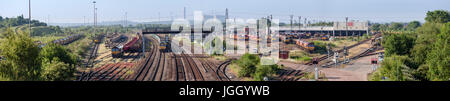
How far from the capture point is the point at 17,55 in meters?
8.65

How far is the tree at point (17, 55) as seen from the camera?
8586 millimetres

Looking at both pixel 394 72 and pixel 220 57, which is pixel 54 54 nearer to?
pixel 220 57

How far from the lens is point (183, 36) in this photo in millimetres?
65625

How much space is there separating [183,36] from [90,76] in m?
43.2

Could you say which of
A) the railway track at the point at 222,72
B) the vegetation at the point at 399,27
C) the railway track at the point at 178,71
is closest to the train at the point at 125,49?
the railway track at the point at 178,71

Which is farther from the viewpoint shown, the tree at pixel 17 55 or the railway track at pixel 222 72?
the railway track at pixel 222 72

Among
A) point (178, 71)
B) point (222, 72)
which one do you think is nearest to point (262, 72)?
point (222, 72)

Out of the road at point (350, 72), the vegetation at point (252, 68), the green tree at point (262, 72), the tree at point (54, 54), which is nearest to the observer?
the green tree at point (262, 72)

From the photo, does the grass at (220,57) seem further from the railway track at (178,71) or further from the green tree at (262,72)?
the green tree at (262,72)
